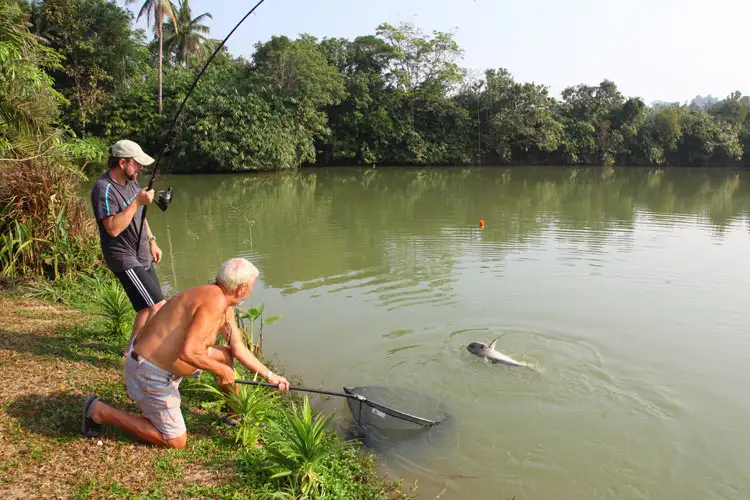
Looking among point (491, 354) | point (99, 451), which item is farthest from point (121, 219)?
point (491, 354)

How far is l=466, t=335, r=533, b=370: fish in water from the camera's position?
5.58 m

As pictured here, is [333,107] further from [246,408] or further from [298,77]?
[246,408]

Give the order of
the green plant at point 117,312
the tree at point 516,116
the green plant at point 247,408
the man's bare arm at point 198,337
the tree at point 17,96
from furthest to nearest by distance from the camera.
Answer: the tree at point 516,116 → the tree at point 17,96 → the green plant at point 117,312 → the green plant at point 247,408 → the man's bare arm at point 198,337

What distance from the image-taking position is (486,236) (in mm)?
12562

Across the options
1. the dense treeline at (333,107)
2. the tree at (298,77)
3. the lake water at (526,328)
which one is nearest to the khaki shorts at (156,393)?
the lake water at (526,328)

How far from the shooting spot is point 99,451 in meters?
3.04

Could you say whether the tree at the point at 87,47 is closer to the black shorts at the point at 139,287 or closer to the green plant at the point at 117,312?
the green plant at the point at 117,312

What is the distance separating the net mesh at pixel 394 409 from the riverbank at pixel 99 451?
386 millimetres

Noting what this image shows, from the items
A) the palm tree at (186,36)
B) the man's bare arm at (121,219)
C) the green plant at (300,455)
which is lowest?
the green plant at (300,455)

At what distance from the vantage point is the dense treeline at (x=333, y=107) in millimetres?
26172

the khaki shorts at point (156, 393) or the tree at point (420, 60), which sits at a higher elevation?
the tree at point (420, 60)

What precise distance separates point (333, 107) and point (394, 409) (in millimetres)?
32750

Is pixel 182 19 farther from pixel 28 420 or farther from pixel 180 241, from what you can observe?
pixel 28 420

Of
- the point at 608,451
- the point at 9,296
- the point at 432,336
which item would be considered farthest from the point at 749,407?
the point at 9,296
